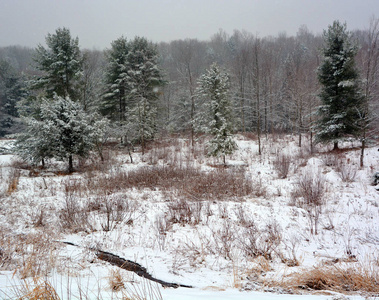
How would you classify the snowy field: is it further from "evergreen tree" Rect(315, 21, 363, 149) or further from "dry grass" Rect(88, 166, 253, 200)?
"evergreen tree" Rect(315, 21, 363, 149)

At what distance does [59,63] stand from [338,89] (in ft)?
76.3

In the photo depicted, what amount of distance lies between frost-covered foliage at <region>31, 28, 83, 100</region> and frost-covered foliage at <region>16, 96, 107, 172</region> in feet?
19.3

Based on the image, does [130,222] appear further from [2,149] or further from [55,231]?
[2,149]

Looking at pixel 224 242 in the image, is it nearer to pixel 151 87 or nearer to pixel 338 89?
pixel 338 89

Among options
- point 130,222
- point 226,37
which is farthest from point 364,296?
point 226,37

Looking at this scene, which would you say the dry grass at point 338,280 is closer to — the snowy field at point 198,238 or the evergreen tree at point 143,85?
the snowy field at point 198,238

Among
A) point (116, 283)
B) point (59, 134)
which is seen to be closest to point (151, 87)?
point (59, 134)

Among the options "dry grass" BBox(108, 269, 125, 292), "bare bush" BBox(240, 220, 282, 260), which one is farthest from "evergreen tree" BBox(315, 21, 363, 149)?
"dry grass" BBox(108, 269, 125, 292)

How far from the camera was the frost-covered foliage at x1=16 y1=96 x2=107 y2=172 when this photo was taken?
14.3 meters

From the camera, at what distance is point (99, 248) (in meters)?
5.14

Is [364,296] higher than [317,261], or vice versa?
[364,296]

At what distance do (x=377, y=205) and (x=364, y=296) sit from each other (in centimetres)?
612

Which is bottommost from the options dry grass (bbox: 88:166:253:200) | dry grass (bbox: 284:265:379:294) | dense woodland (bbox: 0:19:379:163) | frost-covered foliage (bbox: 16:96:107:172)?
dry grass (bbox: 284:265:379:294)

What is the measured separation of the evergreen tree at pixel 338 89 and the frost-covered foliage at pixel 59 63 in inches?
828
